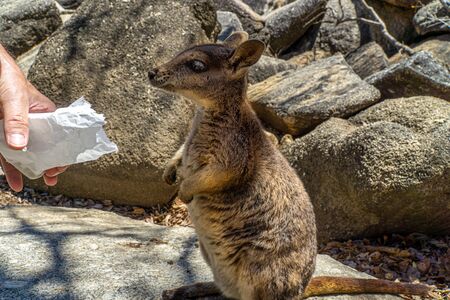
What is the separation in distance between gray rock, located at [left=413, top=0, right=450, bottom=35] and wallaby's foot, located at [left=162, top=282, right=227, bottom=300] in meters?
5.50

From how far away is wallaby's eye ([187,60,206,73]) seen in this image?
3.43 meters

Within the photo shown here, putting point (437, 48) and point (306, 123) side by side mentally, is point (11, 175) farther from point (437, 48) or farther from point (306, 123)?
point (437, 48)

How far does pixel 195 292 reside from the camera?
11.6ft

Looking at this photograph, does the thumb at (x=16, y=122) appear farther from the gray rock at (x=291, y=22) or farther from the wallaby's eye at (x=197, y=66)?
the gray rock at (x=291, y=22)

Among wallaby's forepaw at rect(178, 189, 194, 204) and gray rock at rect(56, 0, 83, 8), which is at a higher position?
wallaby's forepaw at rect(178, 189, 194, 204)

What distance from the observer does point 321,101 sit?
19.7 feet

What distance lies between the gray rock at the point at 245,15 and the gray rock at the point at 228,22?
27 cm

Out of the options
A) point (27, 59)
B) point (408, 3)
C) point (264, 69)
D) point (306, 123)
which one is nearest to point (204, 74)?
point (306, 123)

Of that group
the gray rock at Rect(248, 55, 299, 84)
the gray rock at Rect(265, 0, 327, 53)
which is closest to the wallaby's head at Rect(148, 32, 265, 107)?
the gray rock at Rect(248, 55, 299, 84)

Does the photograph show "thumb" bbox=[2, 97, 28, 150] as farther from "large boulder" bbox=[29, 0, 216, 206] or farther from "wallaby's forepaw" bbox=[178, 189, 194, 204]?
"large boulder" bbox=[29, 0, 216, 206]

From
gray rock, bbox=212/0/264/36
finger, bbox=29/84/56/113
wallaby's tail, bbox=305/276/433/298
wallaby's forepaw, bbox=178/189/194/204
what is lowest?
gray rock, bbox=212/0/264/36

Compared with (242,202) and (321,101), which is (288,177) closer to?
(242,202)

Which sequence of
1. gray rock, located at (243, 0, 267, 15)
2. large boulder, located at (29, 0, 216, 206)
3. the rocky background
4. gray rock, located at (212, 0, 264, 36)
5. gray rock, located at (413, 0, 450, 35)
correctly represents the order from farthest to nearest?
gray rock, located at (243, 0, 267, 15) → gray rock, located at (212, 0, 264, 36) → gray rock, located at (413, 0, 450, 35) → large boulder, located at (29, 0, 216, 206) → the rocky background

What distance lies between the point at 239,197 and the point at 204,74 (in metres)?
0.75
